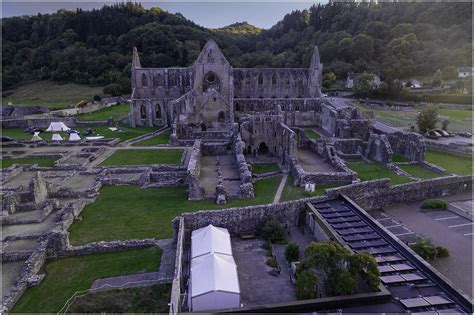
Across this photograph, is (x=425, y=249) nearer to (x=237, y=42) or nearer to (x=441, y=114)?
(x=441, y=114)

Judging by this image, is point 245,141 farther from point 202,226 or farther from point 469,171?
point 469,171

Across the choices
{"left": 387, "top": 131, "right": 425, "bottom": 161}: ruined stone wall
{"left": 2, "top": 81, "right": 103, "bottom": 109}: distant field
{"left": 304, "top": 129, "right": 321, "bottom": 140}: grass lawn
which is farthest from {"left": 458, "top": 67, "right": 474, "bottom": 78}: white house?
{"left": 2, "top": 81, "right": 103, "bottom": 109}: distant field

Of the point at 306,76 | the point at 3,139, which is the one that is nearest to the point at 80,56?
the point at 3,139

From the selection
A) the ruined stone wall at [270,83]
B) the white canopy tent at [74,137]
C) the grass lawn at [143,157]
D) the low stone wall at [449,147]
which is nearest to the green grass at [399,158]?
the low stone wall at [449,147]

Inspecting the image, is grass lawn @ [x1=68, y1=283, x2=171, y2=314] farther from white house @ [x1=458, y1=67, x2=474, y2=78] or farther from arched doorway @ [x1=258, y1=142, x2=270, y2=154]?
white house @ [x1=458, y1=67, x2=474, y2=78]

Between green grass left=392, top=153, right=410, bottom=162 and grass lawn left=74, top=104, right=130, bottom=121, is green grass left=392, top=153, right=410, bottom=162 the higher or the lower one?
the lower one
